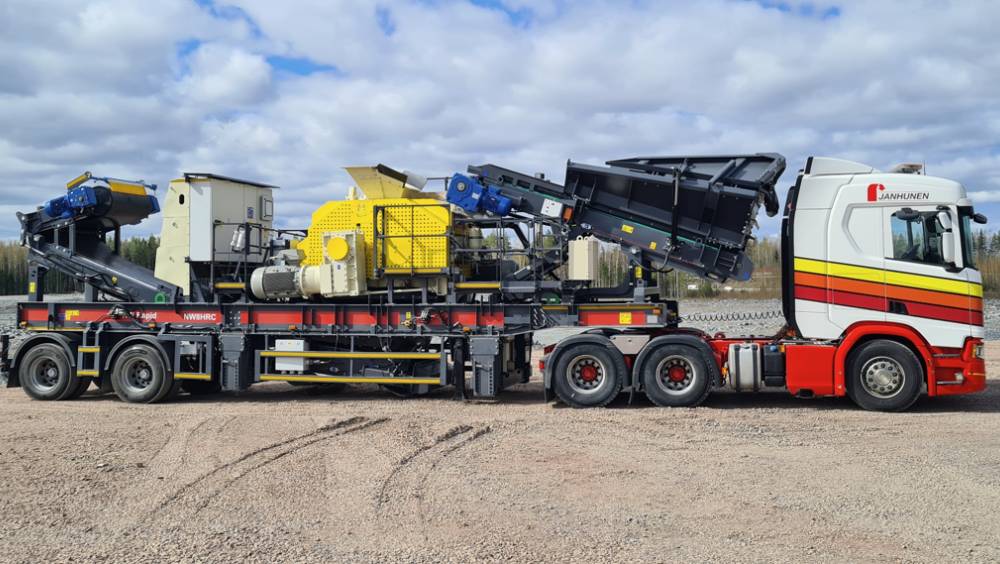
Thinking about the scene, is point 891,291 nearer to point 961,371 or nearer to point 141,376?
point 961,371

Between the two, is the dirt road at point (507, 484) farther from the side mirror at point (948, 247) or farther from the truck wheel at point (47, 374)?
the side mirror at point (948, 247)

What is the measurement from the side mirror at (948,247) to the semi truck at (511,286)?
0.03 metres

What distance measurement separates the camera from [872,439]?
983 centimetres

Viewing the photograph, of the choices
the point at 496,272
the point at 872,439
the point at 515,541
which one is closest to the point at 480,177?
the point at 496,272

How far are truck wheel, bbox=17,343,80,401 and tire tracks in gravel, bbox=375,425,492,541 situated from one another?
25.3ft

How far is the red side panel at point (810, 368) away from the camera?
11.9m

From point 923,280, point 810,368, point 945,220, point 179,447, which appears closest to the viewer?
point 179,447

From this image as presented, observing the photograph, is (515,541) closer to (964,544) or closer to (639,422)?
(964,544)

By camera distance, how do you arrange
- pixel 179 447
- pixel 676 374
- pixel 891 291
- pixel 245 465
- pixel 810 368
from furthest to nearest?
pixel 676 374 < pixel 810 368 < pixel 891 291 < pixel 179 447 < pixel 245 465

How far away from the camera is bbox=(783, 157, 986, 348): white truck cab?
1133 cm

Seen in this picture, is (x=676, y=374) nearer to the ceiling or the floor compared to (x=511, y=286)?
nearer to the floor

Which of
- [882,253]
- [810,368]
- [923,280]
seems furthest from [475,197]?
[923,280]

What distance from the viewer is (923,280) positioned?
11414 millimetres

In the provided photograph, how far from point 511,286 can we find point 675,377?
286 cm
